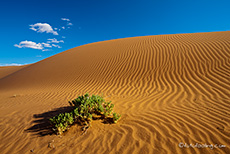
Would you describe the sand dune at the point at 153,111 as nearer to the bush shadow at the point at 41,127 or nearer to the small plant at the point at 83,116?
the bush shadow at the point at 41,127

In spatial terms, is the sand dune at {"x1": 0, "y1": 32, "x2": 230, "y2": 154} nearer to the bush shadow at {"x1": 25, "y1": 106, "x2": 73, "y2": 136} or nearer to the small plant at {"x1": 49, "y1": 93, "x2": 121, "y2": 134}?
the bush shadow at {"x1": 25, "y1": 106, "x2": 73, "y2": 136}

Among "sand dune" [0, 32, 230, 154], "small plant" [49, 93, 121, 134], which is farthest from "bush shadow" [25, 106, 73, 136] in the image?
"small plant" [49, 93, 121, 134]

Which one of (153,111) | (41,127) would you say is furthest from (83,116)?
(153,111)

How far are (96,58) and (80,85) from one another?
3987 mm

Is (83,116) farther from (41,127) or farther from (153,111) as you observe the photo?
(153,111)

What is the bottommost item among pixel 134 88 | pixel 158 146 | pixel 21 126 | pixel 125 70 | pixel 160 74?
pixel 158 146

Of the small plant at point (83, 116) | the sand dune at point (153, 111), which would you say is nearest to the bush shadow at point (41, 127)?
the sand dune at point (153, 111)

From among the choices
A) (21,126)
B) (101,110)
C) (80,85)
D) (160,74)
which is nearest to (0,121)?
(21,126)

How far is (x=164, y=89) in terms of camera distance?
5.11 meters

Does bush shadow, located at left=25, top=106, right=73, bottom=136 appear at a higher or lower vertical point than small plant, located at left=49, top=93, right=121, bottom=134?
lower

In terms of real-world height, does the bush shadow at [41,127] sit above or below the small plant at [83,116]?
below

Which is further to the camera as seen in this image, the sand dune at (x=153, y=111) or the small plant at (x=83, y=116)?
the small plant at (x=83, y=116)

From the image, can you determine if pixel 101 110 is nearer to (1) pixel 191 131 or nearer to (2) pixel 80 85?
(1) pixel 191 131

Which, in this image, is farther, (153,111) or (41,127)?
(153,111)
